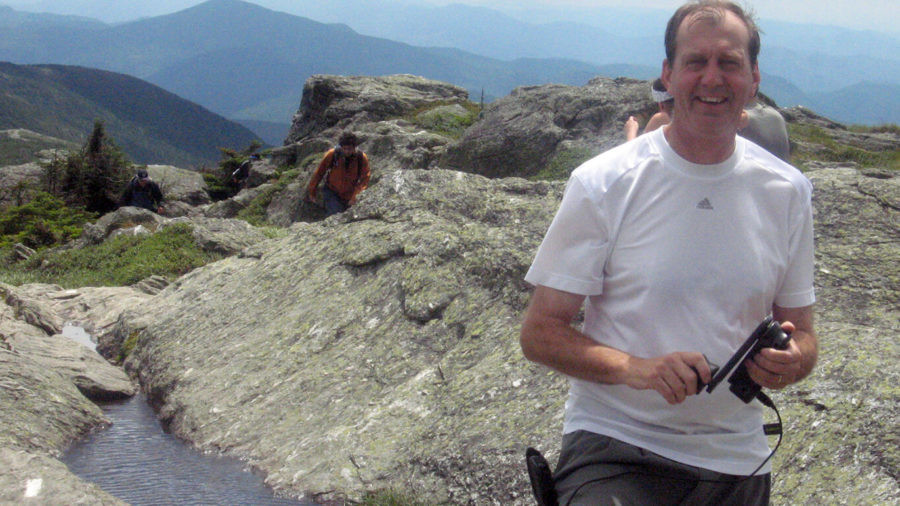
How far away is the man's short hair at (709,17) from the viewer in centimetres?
304

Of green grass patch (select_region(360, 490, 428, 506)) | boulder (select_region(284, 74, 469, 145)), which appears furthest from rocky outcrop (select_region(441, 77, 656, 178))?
A: boulder (select_region(284, 74, 469, 145))

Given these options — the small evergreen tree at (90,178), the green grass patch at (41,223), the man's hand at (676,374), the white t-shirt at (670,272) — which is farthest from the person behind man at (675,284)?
the small evergreen tree at (90,178)

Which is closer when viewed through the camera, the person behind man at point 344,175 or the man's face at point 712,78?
the man's face at point 712,78

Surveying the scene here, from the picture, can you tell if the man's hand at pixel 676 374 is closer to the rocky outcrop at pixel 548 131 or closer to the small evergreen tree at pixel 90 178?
the rocky outcrop at pixel 548 131

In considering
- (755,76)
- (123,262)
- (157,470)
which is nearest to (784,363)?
(755,76)

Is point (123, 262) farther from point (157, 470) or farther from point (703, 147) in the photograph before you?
point (703, 147)

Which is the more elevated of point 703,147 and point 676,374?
point 703,147

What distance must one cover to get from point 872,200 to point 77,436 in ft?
23.0

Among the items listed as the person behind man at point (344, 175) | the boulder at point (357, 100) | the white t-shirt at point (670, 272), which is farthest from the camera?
the boulder at point (357, 100)

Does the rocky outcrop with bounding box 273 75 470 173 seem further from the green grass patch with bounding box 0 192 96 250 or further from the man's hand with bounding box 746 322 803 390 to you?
the man's hand with bounding box 746 322 803 390

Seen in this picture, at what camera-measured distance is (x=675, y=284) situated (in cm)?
291

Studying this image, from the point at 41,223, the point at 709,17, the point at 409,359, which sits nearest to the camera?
the point at 709,17

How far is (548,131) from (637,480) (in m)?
14.7

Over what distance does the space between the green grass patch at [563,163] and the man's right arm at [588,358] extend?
41.8 feet
